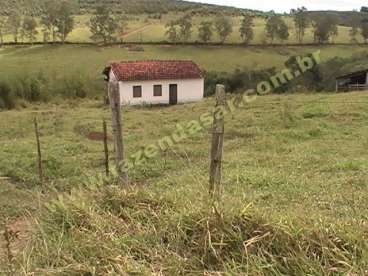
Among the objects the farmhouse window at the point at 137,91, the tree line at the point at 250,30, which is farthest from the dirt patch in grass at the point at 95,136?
the tree line at the point at 250,30

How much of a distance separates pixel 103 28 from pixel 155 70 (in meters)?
27.5

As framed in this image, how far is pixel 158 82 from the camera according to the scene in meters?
34.2

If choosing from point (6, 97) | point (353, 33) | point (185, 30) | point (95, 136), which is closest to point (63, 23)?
point (185, 30)

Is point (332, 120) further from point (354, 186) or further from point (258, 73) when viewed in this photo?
point (258, 73)

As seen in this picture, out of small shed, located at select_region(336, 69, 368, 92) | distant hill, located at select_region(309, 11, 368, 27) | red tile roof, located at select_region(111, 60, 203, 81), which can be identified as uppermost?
distant hill, located at select_region(309, 11, 368, 27)

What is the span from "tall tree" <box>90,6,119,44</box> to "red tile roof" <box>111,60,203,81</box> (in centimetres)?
→ 2322

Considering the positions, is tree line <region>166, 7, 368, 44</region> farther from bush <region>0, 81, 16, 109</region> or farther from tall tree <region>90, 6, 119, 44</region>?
bush <region>0, 81, 16, 109</region>

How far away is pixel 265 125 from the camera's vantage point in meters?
19.1

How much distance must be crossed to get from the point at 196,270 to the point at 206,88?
3748cm

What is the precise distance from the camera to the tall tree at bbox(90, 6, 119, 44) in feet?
192

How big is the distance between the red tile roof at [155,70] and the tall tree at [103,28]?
76.2ft

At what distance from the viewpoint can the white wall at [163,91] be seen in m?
33.5

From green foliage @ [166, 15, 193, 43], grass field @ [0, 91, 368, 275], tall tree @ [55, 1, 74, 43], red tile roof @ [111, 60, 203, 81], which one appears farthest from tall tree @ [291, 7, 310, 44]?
grass field @ [0, 91, 368, 275]

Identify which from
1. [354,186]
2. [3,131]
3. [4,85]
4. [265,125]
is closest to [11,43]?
[4,85]
